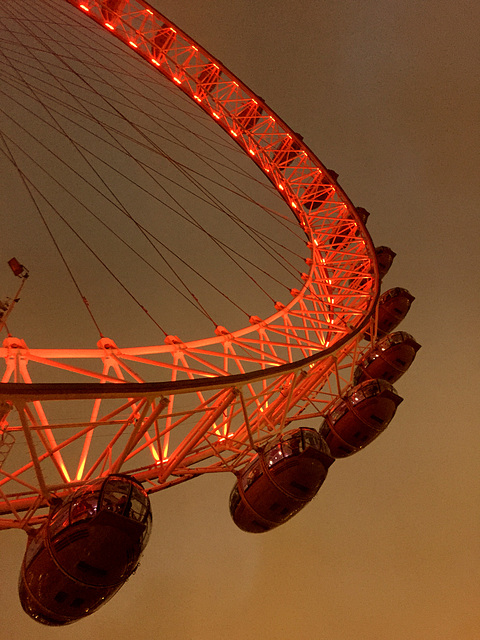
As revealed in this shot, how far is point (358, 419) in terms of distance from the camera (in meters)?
12.8

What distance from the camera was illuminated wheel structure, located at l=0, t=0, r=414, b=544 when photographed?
859cm

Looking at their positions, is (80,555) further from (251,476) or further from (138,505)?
(251,476)

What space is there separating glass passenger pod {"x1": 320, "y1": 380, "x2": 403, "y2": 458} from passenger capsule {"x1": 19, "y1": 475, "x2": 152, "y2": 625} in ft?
21.8

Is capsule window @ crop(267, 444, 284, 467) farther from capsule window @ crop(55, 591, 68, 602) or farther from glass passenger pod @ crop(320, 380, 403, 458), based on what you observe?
capsule window @ crop(55, 591, 68, 602)

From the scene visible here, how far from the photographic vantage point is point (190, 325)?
1385 inches

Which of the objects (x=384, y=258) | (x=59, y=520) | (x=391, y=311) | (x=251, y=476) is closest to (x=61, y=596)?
(x=59, y=520)

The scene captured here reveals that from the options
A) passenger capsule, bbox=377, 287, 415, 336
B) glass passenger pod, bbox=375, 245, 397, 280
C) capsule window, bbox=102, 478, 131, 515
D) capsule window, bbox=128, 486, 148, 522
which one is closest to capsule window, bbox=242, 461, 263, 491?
capsule window, bbox=128, 486, 148, 522

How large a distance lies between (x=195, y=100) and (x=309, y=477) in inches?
773

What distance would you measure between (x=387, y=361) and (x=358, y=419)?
3923 millimetres

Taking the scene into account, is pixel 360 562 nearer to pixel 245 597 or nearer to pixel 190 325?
pixel 245 597

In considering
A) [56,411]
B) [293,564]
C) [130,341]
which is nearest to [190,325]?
[130,341]

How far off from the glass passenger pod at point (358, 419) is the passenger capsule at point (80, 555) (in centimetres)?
664

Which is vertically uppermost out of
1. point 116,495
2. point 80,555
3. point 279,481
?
point 279,481

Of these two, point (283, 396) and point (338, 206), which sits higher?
point (338, 206)
